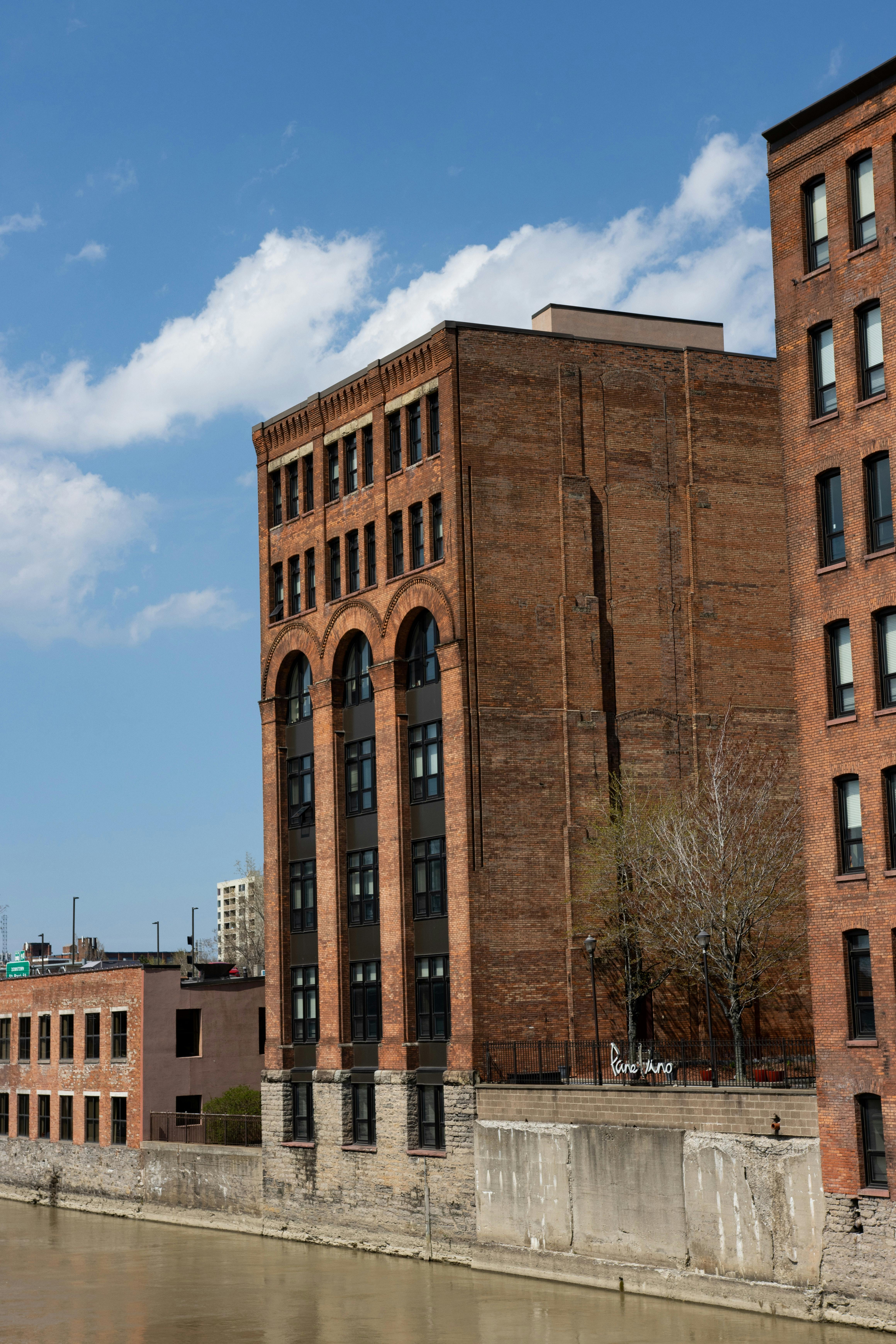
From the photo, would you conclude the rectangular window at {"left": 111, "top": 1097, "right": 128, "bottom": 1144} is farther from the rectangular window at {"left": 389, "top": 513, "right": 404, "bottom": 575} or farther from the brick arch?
the rectangular window at {"left": 389, "top": 513, "right": 404, "bottom": 575}

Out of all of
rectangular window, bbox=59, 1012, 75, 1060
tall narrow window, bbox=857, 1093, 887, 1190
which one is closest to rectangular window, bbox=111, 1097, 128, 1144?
rectangular window, bbox=59, 1012, 75, 1060

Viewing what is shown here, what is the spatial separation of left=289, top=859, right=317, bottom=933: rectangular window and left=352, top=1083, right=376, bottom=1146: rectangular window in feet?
19.9

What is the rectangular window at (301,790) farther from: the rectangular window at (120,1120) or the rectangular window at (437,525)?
the rectangular window at (120,1120)

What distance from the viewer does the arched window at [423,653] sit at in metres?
50.6

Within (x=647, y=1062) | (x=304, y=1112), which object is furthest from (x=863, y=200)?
(x=304, y=1112)

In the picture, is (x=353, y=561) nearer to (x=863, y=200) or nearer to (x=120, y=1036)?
(x=120, y=1036)

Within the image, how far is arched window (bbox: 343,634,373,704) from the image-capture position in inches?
2124

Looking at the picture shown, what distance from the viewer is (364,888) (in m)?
53.0

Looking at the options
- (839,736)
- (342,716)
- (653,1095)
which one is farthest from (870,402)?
(342,716)

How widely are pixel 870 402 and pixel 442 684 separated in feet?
60.3

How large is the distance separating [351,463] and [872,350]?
77.6 feet

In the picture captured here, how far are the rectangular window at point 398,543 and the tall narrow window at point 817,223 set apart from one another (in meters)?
18.5

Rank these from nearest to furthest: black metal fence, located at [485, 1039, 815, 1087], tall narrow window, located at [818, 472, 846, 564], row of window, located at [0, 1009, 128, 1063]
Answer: tall narrow window, located at [818, 472, 846, 564], black metal fence, located at [485, 1039, 815, 1087], row of window, located at [0, 1009, 128, 1063]

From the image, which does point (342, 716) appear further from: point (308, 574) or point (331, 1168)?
point (331, 1168)
